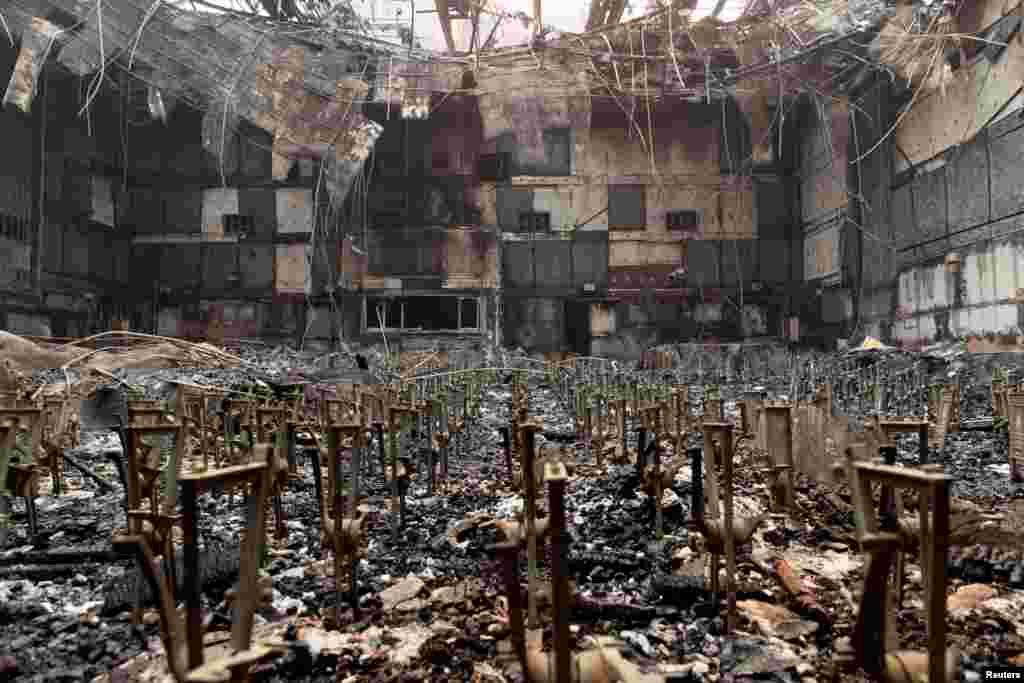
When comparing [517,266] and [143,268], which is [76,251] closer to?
[143,268]

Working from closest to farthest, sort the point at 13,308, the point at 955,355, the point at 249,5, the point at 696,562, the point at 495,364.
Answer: the point at 696,562
the point at 955,355
the point at 249,5
the point at 13,308
the point at 495,364

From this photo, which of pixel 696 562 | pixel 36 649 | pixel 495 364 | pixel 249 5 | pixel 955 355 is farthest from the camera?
pixel 495 364

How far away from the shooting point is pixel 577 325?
71.1ft

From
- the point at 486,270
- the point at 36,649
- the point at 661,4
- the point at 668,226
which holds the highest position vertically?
the point at 661,4

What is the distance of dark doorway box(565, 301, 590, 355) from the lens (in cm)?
2156

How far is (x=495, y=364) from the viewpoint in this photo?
17766 millimetres

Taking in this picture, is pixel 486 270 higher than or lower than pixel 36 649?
higher

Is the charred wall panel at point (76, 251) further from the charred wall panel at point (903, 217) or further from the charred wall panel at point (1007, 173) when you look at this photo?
the charred wall panel at point (1007, 173)

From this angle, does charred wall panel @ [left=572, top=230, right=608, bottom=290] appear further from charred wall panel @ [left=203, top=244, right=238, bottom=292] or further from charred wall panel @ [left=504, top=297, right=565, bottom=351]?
charred wall panel @ [left=203, top=244, right=238, bottom=292]

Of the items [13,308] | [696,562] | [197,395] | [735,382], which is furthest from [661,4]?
[13,308]

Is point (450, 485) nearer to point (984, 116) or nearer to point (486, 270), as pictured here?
point (984, 116)

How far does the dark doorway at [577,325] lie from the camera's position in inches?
849

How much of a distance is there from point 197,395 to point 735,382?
1261cm

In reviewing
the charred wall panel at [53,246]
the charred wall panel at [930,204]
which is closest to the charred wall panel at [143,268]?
the charred wall panel at [53,246]
